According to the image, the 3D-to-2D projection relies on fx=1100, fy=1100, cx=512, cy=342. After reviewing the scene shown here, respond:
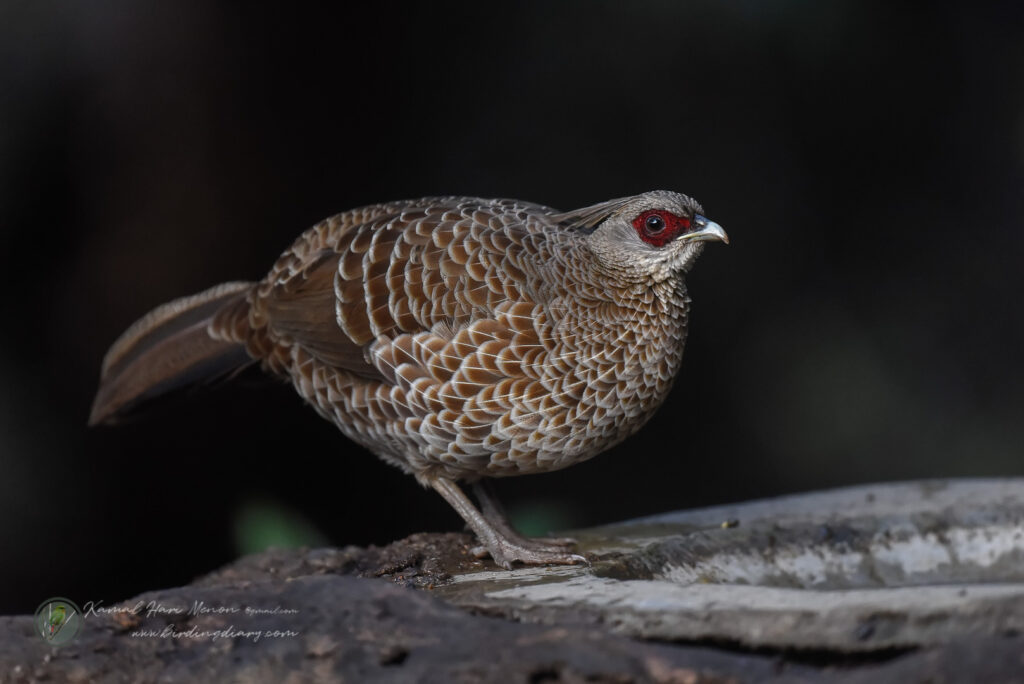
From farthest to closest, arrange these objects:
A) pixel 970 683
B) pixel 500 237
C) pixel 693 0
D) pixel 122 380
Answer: pixel 693 0
pixel 122 380
pixel 500 237
pixel 970 683

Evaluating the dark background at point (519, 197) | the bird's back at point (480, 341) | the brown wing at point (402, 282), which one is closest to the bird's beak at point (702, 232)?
the bird's back at point (480, 341)

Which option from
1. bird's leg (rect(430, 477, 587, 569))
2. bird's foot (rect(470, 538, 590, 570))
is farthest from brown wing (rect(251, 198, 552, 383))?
bird's foot (rect(470, 538, 590, 570))

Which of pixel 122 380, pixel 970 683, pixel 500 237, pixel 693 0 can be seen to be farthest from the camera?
pixel 693 0

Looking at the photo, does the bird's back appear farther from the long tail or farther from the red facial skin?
the long tail

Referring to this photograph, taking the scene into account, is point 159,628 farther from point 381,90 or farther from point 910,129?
point 910,129

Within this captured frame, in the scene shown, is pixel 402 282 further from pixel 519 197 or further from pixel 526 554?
pixel 519 197

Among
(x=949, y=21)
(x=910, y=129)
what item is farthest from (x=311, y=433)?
(x=949, y=21)
